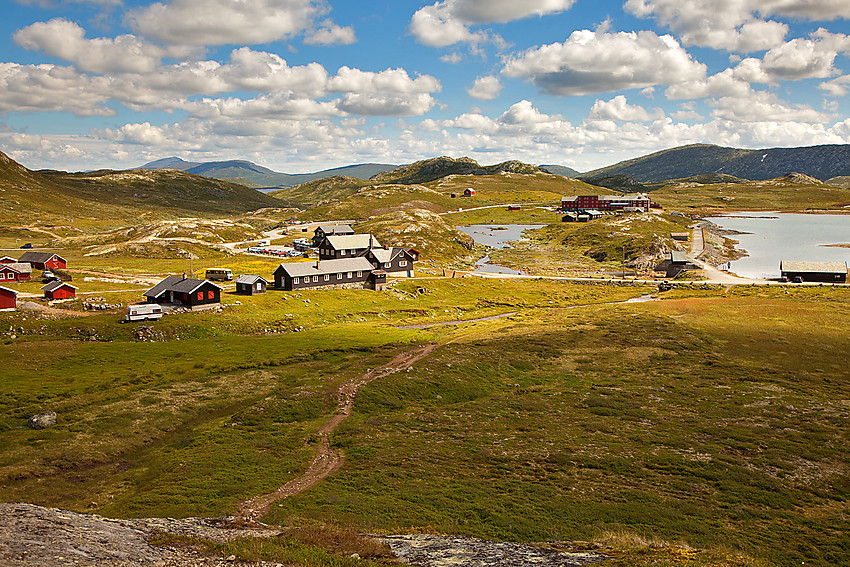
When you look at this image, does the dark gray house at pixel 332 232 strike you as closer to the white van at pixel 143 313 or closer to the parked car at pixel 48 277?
the parked car at pixel 48 277

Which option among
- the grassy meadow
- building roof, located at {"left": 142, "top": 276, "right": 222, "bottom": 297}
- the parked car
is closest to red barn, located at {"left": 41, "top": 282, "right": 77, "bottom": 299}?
the grassy meadow

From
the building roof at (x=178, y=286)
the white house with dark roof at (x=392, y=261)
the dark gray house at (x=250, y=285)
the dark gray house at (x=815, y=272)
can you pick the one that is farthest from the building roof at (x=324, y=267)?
the dark gray house at (x=815, y=272)

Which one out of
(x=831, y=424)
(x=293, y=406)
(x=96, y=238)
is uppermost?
(x=96, y=238)

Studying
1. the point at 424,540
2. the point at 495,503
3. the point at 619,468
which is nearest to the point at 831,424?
the point at 619,468

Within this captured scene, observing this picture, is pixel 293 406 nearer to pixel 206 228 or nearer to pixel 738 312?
pixel 738 312

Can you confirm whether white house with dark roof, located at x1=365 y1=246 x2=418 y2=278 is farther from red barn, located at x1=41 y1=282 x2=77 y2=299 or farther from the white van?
red barn, located at x1=41 y1=282 x2=77 y2=299

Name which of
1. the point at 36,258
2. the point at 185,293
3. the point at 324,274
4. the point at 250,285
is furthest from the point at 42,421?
the point at 36,258
